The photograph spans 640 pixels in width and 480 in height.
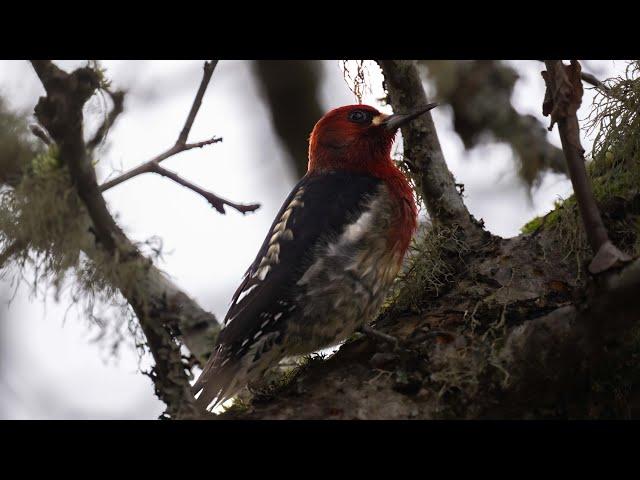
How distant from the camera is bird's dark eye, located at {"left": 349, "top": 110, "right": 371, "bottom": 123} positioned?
13.6ft

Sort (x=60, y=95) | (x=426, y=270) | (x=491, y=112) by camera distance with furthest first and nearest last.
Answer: (x=491, y=112)
(x=426, y=270)
(x=60, y=95)

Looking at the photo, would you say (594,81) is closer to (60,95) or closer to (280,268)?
(280,268)

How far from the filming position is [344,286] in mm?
3312

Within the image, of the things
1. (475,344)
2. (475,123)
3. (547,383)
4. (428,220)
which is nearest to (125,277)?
(475,344)

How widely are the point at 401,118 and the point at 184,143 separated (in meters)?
1.55

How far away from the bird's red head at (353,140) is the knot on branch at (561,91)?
131 cm

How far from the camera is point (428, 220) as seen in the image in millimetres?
3711

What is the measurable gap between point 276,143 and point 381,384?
8.72 feet

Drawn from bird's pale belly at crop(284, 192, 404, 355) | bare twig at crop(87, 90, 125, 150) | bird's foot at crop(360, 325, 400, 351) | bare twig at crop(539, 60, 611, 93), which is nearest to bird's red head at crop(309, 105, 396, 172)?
bird's pale belly at crop(284, 192, 404, 355)

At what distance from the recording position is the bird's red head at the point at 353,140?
13.1 ft

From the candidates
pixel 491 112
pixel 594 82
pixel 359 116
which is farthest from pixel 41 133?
pixel 491 112

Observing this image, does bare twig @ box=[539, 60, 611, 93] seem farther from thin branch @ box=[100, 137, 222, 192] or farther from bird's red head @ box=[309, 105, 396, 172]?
thin branch @ box=[100, 137, 222, 192]

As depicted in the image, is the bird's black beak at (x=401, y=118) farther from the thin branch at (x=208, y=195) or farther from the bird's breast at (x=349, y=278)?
the thin branch at (x=208, y=195)
